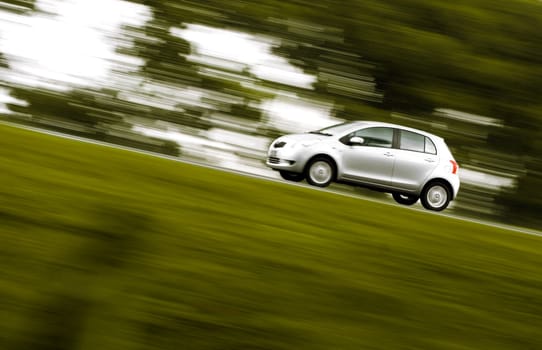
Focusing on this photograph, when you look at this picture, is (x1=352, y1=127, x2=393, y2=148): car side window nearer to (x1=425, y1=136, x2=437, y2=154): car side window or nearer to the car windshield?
the car windshield

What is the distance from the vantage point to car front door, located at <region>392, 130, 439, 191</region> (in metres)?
13.0

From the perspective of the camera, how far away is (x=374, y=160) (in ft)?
42.3

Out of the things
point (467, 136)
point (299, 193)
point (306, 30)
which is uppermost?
point (306, 30)

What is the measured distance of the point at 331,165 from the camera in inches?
501

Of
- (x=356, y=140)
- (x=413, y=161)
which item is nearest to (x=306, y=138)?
(x=356, y=140)

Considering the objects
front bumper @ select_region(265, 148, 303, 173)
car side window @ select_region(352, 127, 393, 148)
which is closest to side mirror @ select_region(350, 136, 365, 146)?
car side window @ select_region(352, 127, 393, 148)

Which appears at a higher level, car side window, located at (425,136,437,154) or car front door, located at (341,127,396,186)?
car side window, located at (425,136,437,154)

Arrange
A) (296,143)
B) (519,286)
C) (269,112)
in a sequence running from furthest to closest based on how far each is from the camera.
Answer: (269,112) → (296,143) → (519,286)

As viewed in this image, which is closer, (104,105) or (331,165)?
(331,165)

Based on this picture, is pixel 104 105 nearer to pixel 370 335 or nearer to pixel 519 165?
pixel 519 165

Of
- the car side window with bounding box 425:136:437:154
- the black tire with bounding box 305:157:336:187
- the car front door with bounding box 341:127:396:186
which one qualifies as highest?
the car side window with bounding box 425:136:437:154

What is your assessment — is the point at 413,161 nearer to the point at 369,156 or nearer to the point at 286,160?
the point at 369,156

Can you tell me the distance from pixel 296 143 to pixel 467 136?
12.6 ft

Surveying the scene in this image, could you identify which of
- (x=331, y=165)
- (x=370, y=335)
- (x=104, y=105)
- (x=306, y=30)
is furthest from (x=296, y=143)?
(x=370, y=335)
